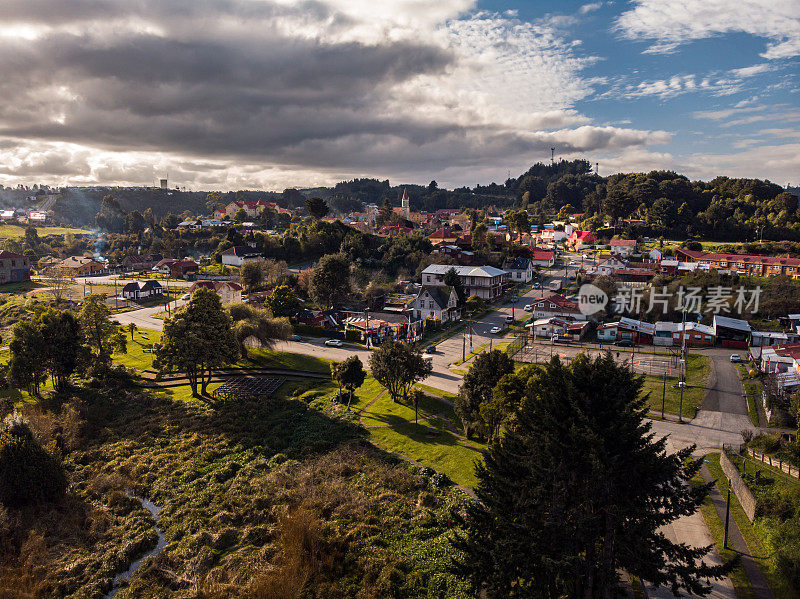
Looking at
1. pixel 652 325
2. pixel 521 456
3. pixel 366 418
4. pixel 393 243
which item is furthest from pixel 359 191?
pixel 521 456

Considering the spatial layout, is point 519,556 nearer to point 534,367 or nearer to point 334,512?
point 334,512

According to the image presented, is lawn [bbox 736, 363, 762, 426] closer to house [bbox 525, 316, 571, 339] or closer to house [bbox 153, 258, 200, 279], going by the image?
house [bbox 525, 316, 571, 339]

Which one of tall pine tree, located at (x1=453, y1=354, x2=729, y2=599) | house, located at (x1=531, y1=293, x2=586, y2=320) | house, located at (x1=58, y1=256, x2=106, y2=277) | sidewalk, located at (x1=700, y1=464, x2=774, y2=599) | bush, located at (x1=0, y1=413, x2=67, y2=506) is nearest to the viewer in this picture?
tall pine tree, located at (x1=453, y1=354, x2=729, y2=599)

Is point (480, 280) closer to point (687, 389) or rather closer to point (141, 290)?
point (687, 389)

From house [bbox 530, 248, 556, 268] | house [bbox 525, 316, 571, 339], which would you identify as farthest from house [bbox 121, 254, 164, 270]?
house [bbox 525, 316, 571, 339]

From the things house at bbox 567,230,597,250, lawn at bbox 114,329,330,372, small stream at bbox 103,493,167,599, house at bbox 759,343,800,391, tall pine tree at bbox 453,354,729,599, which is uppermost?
house at bbox 567,230,597,250

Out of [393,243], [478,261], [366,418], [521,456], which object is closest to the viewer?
[521,456]
